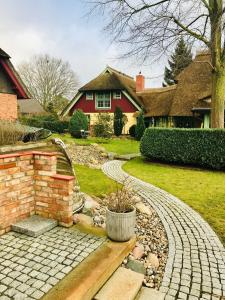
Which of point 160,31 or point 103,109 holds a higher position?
point 160,31

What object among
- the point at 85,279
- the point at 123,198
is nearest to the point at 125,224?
the point at 123,198

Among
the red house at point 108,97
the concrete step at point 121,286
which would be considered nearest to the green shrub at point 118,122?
the red house at point 108,97

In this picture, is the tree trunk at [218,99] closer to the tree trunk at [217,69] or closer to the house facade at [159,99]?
the tree trunk at [217,69]

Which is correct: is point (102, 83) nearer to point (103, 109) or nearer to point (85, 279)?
point (103, 109)

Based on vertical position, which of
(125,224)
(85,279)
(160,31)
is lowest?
(85,279)

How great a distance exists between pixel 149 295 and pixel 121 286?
38 cm

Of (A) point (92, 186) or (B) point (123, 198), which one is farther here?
(A) point (92, 186)

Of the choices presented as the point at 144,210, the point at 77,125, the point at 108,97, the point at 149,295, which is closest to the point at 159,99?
the point at 108,97

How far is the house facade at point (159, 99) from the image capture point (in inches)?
897

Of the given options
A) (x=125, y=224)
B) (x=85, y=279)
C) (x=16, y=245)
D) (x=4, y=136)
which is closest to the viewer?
(x=85, y=279)

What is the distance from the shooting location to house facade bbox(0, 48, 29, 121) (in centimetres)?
1530

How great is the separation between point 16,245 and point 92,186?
13.9 ft

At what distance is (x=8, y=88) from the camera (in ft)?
52.7

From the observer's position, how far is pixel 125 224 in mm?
4094
